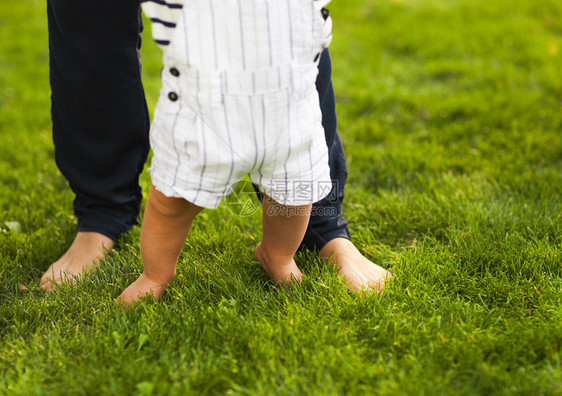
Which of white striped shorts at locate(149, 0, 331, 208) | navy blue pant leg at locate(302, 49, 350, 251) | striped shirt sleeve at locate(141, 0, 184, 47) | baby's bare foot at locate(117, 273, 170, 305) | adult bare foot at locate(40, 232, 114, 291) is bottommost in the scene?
adult bare foot at locate(40, 232, 114, 291)

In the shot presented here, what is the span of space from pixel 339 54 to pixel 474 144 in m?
1.67

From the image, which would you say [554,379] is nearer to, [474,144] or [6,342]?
[6,342]

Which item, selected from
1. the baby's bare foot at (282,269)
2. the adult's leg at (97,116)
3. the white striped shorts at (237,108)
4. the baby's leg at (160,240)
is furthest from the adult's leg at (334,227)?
the adult's leg at (97,116)

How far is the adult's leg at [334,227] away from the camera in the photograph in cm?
165

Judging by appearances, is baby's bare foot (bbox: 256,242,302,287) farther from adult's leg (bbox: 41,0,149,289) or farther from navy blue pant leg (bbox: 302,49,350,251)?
adult's leg (bbox: 41,0,149,289)

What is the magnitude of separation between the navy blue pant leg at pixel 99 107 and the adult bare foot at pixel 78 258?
42mm

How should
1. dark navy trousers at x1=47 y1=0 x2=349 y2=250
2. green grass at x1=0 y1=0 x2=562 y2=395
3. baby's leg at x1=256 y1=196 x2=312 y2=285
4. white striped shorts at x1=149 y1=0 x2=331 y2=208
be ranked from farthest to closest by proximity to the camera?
dark navy trousers at x1=47 y1=0 x2=349 y2=250 → baby's leg at x1=256 y1=196 x2=312 y2=285 → green grass at x1=0 y1=0 x2=562 y2=395 → white striped shorts at x1=149 y1=0 x2=331 y2=208

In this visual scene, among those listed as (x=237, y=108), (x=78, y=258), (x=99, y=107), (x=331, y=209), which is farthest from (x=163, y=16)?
(x=78, y=258)

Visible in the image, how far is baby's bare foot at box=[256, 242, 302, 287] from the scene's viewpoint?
164 cm

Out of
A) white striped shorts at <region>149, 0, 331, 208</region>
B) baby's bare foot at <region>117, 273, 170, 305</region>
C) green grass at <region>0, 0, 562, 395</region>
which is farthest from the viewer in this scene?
baby's bare foot at <region>117, 273, 170, 305</region>

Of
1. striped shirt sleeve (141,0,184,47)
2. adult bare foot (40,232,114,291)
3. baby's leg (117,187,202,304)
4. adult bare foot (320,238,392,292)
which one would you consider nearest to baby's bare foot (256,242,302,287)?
adult bare foot (320,238,392,292)

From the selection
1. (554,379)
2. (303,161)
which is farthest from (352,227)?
(554,379)

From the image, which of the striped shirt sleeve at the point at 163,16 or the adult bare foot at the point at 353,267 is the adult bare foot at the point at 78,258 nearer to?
the adult bare foot at the point at 353,267

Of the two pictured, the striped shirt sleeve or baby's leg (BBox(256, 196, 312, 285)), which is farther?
baby's leg (BBox(256, 196, 312, 285))
